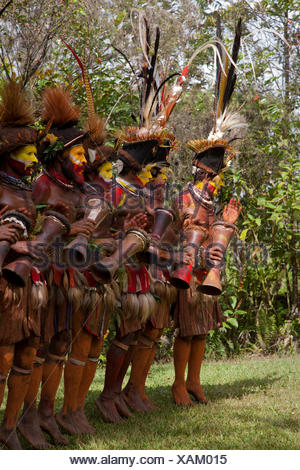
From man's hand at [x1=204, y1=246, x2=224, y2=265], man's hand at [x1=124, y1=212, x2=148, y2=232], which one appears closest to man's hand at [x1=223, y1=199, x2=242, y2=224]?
man's hand at [x1=204, y1=246, x2=224, y2=265]

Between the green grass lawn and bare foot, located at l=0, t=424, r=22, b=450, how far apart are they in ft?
1.08

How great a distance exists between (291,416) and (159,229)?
1863 millimetres

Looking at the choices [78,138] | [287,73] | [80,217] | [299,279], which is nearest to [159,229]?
[80,217]

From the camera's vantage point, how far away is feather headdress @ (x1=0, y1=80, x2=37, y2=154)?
3.49 m

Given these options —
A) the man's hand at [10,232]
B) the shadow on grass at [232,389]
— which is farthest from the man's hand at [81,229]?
the shadow on grass at [232,389]

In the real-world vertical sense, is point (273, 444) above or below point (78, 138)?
below

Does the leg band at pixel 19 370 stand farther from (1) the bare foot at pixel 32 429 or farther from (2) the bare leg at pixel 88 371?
(2) the bare leg at pixel 88 371

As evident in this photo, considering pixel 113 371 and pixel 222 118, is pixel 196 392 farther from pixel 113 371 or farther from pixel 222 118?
pixel 222 118

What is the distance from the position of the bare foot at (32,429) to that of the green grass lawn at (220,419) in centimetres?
10

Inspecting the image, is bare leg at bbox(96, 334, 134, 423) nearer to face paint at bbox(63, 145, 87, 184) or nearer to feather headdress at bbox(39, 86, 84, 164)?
face paint at bbox(63, 145, 87, 184)

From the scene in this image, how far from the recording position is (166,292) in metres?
4.90

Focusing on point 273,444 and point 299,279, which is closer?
point 273,444

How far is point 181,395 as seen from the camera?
504 centimetres
